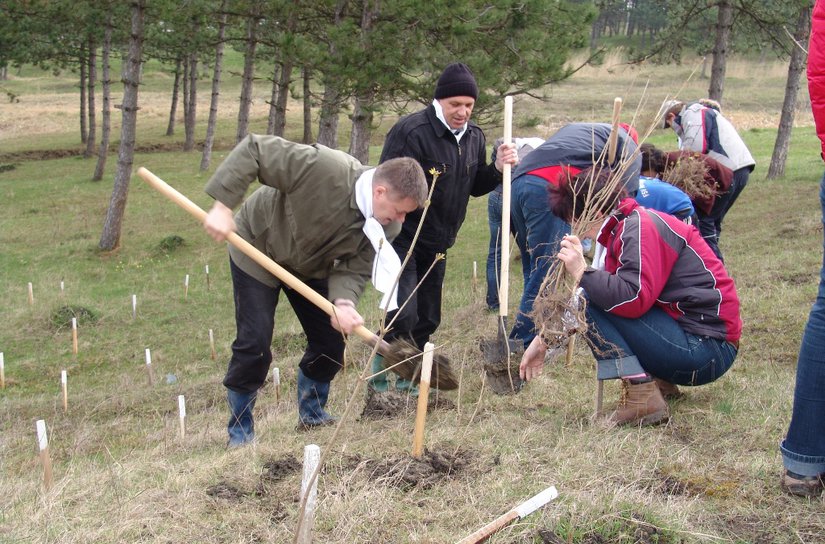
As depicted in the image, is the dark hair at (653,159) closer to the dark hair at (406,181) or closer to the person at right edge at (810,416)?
the dark hair at (406,181)

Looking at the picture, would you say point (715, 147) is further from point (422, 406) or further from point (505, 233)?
point (422, 406)

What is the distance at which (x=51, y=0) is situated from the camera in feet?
60.1

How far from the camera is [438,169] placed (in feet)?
18.2

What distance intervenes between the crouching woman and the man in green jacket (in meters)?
0.96

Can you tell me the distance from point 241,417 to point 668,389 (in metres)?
2.49

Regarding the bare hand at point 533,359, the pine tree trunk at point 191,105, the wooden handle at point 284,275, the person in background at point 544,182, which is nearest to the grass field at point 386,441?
the bare hand at point 533,359

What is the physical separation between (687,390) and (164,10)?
12.1 metres

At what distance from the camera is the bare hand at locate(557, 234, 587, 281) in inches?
167

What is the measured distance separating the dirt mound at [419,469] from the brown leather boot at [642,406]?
1.00 m

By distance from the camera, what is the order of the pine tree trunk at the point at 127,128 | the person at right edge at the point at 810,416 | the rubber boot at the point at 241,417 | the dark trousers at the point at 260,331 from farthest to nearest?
the pine tree trunk at the point at 127,128, the rubber boot at the point at 241,417, the dark trousers at the point at 260,331, the person at right edge at the point at 810,416

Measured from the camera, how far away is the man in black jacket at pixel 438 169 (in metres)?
5.50

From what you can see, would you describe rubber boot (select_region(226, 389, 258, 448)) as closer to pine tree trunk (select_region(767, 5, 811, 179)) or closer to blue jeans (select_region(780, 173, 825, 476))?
blue jeans (select_region(780, 173, 825, 476))

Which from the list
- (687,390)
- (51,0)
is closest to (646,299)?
(687,390)

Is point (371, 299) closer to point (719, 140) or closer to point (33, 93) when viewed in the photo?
point (719, 140)
